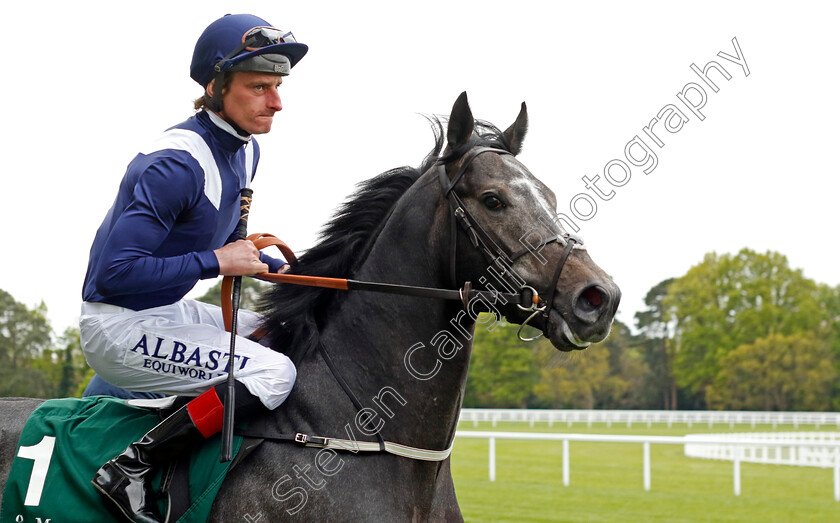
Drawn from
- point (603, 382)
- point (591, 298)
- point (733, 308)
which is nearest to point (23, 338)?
point (591, 298)

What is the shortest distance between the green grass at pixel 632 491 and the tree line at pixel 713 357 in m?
27.4

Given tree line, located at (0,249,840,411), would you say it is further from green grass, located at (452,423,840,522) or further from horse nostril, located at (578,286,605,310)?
horse nostril, located at (578,286,605,310)

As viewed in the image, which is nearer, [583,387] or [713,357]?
[583,387]

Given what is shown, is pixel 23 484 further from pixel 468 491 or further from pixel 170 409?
pixel 468 491

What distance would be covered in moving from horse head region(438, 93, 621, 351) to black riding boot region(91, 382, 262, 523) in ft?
3.37

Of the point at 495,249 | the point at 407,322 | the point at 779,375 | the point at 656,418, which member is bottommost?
the point at 656,418

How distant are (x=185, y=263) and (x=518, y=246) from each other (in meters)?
1.22

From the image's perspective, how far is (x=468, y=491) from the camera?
41.5 feet

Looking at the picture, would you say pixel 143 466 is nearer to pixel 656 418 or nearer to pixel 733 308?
pixel 656 418

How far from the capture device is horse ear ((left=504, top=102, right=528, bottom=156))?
11.5ft

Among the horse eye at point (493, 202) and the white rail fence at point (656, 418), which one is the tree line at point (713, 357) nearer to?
the white rail fence at point (656, 418)

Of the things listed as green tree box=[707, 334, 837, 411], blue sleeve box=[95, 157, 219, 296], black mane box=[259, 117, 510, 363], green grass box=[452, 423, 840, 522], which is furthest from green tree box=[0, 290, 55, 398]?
green tree box=[707, 334, 837, 411]

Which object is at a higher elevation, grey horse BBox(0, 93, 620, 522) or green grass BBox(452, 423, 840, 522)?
grey horse BBox(0, 93, 620, 522)

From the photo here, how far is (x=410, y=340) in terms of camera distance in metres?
3.14
